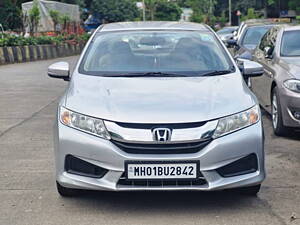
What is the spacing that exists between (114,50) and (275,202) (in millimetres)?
2184

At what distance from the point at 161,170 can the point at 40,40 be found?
23.2 metres

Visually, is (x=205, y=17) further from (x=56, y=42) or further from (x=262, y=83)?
(x=262, y=83)

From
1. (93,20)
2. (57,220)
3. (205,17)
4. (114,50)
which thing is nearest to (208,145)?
(57,220)

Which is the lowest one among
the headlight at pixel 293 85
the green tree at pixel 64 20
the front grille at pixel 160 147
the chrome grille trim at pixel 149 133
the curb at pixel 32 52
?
the curb at pixel 32 52

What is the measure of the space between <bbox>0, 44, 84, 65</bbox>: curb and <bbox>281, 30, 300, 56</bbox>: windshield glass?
1484 centimetres

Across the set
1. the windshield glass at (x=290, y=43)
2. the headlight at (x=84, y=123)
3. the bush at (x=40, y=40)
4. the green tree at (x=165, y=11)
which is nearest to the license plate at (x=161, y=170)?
the headlight at (x=84, y=123)

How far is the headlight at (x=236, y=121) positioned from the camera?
183 inches

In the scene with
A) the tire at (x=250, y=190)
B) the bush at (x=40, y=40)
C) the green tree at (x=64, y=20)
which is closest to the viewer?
the tire at (x=250, y=190)

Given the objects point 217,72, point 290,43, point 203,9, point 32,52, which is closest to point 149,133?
point 217,72

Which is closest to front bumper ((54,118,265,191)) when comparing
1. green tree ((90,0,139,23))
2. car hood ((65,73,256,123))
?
car hood ((65,73,256,123))

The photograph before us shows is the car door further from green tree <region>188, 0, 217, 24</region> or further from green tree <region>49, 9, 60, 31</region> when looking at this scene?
green tree <region>188, 0, 217, 24</region>

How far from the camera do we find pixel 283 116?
7.62 metres

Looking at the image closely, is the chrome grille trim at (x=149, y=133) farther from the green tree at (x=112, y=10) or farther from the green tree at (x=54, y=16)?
the green tree at (x=112, y=10)

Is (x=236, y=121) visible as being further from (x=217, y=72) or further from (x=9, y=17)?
(x=9, y=17)
